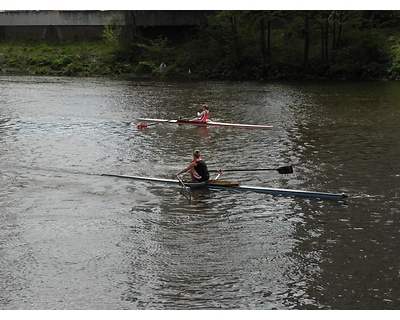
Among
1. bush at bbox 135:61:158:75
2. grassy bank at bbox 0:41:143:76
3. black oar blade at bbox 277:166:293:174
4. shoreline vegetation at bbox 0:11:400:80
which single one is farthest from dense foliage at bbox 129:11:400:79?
black oar blade at bbox 277:166:293:174

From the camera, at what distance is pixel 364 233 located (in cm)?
1605

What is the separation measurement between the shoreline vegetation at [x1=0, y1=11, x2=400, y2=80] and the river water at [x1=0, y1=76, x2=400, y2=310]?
73.8ft

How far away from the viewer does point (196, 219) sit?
56.5 feet

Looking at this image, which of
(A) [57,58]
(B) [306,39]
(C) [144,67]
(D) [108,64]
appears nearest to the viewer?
(B) [306,39]

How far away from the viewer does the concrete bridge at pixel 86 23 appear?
6244cm

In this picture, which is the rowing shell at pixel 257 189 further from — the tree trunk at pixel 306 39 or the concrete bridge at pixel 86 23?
the concrete bridge at pixel 86 23

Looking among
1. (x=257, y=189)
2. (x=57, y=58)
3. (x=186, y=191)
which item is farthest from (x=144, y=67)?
(x=257, y=189)

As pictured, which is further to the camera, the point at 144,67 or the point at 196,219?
the point at 144,67

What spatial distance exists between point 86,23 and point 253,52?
1942 centimetres

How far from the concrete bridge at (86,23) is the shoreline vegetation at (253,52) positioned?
3.37ft

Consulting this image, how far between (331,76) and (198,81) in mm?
11221

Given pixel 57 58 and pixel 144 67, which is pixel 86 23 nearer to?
pixel 57 58

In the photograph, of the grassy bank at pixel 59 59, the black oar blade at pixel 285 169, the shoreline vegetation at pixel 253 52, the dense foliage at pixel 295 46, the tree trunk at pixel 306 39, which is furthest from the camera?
the grassy bank at pixel 59 59

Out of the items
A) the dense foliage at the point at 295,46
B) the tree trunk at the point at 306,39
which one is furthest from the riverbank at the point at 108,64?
the tree trunk at the point at 306,39
